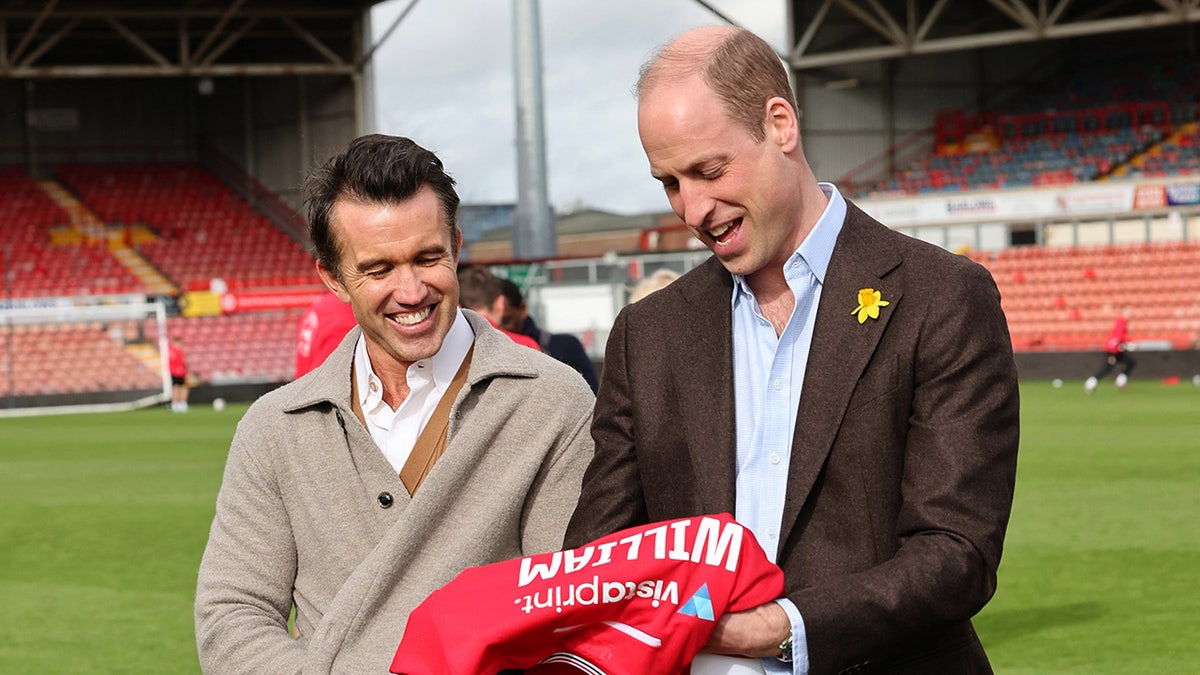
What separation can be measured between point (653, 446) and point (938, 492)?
46 centimetres

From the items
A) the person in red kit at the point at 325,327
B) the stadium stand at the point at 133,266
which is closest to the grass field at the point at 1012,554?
the person in red kit at the point at 325,327

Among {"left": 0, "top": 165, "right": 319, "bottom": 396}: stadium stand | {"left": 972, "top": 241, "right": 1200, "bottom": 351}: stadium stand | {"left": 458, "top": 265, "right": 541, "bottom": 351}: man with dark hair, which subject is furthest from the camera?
{"left": 0, "top": 165, "right": 319, "bottom": 396}: stadium stand

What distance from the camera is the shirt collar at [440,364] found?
291 centimetres

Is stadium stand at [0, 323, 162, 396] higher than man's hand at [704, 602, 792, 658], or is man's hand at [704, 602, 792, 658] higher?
man's hand at [704, 602, 792, 658]

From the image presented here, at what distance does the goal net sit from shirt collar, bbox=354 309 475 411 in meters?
29.8

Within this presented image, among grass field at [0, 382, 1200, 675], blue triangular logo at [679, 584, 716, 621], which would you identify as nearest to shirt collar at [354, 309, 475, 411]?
blue triangular logo at [679, 584, 716, 621]

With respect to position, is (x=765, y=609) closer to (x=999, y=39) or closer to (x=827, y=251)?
(x=827, y=251)

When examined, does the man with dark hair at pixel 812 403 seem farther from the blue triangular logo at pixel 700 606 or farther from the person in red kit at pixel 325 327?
the person in red kit at pixel 325 327

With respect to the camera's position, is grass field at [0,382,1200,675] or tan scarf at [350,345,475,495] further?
grass field at [0,382,1200,675]

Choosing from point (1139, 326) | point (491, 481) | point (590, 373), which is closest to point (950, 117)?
point (1139, 326)

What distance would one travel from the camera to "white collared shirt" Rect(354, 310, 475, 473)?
290 centimetres

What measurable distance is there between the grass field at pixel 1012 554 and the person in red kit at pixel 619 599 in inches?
192

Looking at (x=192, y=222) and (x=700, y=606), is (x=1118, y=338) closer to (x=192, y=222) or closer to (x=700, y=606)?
(x=192, y=222)

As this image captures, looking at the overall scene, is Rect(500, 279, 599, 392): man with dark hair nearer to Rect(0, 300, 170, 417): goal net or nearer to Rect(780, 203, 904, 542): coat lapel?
Rect(780, 203, 904, 542): coat lapel
